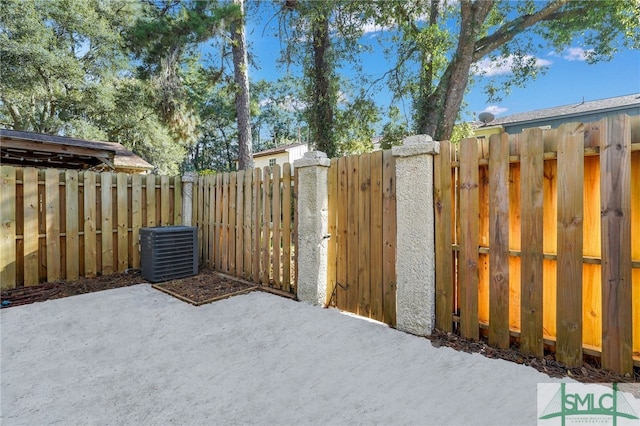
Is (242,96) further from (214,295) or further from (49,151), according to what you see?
(214,295)

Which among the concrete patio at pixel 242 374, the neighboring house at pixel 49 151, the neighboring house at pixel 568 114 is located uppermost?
the neighboring house at pixel 568 114

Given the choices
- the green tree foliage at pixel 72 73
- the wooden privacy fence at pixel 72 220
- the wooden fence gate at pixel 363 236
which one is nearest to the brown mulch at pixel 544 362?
the wooden fence gate at pixel 363 236

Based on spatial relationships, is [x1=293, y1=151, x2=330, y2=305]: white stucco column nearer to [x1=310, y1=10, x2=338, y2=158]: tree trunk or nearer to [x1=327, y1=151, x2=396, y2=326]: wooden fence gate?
[x1=327, y1=151, x2=396, y2=326]: wooden fence gate

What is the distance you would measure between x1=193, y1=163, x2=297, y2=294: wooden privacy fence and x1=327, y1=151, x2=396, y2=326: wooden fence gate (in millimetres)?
689

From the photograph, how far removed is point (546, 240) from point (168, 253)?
4780mm

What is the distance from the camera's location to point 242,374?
2.19 metres

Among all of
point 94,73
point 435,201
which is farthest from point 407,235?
point 94,73

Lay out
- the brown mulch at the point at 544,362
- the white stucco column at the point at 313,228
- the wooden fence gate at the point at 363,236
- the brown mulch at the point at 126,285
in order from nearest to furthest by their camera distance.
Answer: the brown mulch at the point at 544,362
the wooden fence gate at the point at 363,236
the white stucco column at the point at 313,228
the brown mulch at the point at 126,285

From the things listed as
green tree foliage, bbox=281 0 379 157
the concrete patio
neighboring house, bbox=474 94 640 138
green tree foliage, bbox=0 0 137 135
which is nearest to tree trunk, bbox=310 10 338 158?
green tree foliage, bbox=281 0 379 157

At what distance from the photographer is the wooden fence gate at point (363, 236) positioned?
10.1ft

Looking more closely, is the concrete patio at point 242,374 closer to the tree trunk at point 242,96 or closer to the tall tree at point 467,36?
the tree trunk at point 242,96

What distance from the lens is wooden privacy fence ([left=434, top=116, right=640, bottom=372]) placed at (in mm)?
2016
